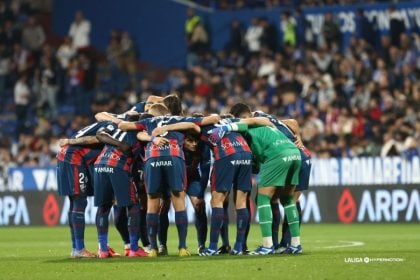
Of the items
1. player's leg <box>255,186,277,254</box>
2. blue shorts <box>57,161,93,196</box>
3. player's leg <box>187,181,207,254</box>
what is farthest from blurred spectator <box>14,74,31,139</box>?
player's leg <box>255,186,277,254</box>

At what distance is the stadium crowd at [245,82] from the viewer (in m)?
27.4

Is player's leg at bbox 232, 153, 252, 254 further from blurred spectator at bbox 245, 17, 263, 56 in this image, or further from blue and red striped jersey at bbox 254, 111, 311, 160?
blurred spectator at bbox 245, 17, 263, 56

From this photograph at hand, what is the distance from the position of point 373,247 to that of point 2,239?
8.44m

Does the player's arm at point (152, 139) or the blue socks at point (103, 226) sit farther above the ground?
the player's arm at point (152, 139)

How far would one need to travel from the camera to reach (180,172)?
47.6ft

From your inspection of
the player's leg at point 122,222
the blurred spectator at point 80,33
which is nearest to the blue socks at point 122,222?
the player's leg at point 122,222

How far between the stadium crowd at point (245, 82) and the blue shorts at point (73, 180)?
11641mm

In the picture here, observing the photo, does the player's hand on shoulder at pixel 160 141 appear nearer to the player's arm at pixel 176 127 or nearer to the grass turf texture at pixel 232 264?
the player's arm at pixel 176 127

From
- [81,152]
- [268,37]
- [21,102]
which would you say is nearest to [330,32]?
[268,37]

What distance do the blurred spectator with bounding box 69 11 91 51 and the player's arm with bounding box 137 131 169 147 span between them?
64.0 feet

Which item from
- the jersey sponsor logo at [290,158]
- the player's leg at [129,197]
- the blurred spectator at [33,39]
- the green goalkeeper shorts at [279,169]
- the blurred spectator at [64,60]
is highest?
the blurred spectator at [33,39]

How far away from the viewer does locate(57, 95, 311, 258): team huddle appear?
47.9 feet

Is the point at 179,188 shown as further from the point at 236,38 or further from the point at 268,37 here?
the point at 236,38

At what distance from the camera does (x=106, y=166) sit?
1496cm
